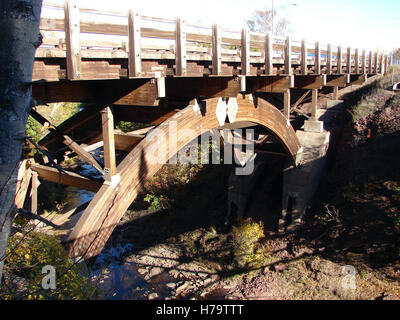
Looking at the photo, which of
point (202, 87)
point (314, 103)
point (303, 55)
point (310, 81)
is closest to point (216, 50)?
point (202, 87)

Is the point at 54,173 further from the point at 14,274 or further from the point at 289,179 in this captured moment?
the point at 289,179

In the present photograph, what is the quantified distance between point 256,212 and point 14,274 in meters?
12.9

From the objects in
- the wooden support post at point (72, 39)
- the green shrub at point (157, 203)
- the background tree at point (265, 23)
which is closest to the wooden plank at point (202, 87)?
the wooden support post at point (72, 39)

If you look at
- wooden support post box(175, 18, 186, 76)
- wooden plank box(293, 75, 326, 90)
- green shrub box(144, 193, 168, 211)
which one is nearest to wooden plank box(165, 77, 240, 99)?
wooden support post box(175, 18, 186, 76)

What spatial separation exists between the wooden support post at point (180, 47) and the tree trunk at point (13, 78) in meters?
3.49

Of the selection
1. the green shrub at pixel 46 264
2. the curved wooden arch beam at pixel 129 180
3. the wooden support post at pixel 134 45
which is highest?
the wooden support post at pixel 134 45

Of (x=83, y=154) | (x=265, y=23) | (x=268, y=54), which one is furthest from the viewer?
(x=265, y=23)

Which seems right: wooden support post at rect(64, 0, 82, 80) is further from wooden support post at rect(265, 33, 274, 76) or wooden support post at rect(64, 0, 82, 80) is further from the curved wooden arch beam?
wooden support post at rect(265, 33, 274, 76)

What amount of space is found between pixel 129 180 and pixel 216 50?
3.05 meters

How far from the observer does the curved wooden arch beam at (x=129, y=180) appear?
16.5 feet

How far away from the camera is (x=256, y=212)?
16.8 metres

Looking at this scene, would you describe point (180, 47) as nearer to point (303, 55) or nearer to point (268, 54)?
point (268, 54)

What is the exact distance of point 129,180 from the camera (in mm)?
5535

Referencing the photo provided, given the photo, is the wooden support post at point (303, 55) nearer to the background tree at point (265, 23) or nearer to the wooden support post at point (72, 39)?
the wooden support post at point (72, 39)
